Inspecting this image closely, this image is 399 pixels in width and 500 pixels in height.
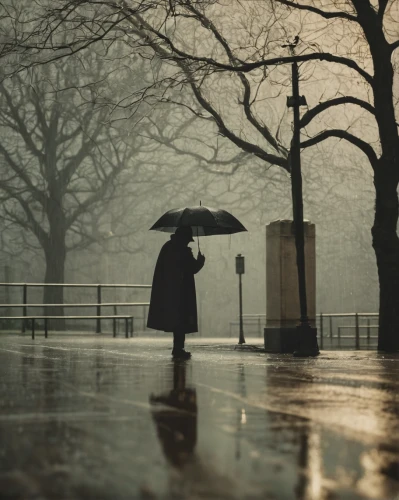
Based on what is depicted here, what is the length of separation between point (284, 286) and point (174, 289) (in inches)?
237

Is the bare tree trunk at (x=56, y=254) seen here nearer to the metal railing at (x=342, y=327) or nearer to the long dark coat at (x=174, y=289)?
the metal railing at (x=342, y=327)

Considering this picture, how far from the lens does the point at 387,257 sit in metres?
20.3

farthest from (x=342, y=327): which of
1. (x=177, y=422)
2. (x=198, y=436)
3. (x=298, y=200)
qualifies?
(x=198, y=436)

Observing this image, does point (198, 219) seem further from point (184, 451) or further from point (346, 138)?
point (184, 451)

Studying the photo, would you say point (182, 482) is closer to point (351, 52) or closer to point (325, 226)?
point (351, 52)

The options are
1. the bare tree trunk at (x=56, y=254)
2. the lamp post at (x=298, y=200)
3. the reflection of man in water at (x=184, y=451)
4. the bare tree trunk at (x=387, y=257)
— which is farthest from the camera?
the bare tree trunk at (x=56, y=254)

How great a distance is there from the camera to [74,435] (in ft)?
19.0

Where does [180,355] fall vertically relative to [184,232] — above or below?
below

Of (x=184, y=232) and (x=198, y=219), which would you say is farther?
(x=198, y=219)

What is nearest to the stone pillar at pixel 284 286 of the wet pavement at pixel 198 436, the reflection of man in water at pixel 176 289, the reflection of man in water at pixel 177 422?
the reflection of man in water at pixel 176 289

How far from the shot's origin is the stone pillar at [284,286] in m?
21.7

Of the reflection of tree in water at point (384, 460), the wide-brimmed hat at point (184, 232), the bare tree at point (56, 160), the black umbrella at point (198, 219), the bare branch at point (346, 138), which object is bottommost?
the reflection of tree in water at point (384, 460)

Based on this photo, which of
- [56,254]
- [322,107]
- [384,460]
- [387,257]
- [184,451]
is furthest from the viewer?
[56,254]

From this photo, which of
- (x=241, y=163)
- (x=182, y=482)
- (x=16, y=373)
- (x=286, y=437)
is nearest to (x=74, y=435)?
(x=286, y=437)
